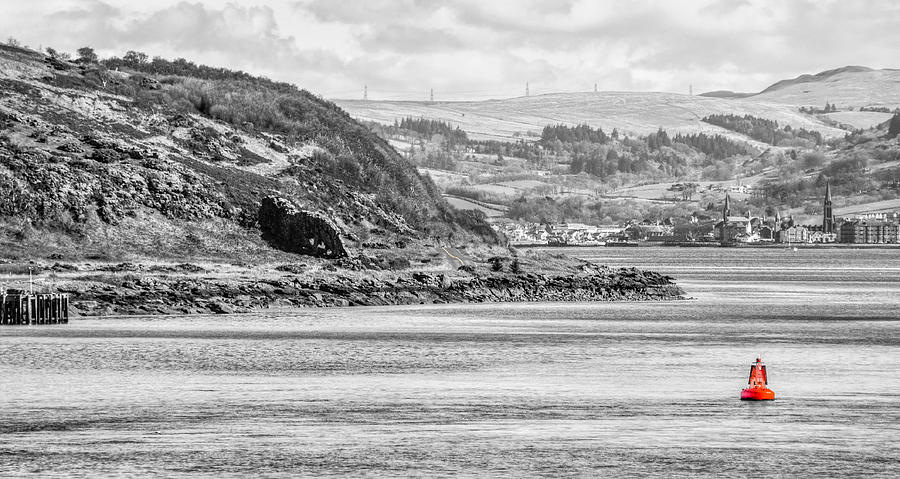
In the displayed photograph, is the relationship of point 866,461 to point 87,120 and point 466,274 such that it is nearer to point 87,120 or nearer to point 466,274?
point 466,274

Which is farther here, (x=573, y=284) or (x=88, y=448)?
(x=573, y=284)

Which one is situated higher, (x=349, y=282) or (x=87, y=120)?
(x=87, y=120)

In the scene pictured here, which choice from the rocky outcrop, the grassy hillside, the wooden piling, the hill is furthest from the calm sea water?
the grassy hillside

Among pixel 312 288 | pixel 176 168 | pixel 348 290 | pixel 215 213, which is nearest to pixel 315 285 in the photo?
pixel 312 288

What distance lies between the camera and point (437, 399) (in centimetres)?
4331

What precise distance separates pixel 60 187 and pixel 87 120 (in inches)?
479

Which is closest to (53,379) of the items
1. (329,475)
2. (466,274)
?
(329,475)

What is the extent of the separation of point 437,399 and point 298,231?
55237mm

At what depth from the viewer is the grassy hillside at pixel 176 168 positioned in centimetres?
9075

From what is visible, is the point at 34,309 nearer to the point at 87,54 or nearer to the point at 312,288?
the point at 312,288

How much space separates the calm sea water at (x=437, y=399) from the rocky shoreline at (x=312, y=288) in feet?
14.6

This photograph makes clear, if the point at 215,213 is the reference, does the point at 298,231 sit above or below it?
below

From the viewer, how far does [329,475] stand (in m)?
30.9

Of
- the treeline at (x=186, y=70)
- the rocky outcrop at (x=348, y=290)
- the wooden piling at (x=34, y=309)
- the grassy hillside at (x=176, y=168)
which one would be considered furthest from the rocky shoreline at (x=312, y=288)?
the treeline at (x=186, y=70)
